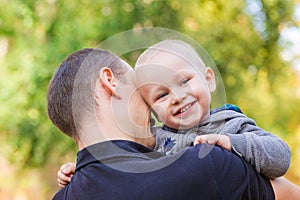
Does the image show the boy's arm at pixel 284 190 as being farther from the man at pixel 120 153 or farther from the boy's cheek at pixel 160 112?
the boy's cheek at pixel 160 112

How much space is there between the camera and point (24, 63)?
6.38 meters

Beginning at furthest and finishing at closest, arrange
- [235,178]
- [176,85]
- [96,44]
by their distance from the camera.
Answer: [96,44] → [176,85] → [235,178]

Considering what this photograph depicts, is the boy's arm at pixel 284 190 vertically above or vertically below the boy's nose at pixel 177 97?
below

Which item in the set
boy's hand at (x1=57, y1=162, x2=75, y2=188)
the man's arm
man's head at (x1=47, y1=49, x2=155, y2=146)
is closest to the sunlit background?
boy's hand at (x1=57, y1=162, x2=75, y2=188)

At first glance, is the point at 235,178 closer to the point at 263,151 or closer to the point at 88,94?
the point at 263,151

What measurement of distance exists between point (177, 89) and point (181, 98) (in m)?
0.02

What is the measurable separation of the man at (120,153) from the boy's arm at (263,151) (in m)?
0.02

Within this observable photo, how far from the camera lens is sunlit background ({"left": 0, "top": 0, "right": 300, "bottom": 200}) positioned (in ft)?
20.9

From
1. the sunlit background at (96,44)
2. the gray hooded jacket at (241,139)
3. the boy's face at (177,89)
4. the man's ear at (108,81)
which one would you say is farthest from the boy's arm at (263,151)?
the sunlit background at (96,44)

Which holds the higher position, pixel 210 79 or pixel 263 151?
pixel 210 79

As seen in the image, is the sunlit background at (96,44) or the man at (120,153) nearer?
the man at (120,153)

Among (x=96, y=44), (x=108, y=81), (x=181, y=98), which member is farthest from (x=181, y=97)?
(x=96, y=44)

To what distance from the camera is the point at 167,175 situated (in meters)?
1.23

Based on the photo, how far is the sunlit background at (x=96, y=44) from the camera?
20.9 ft
